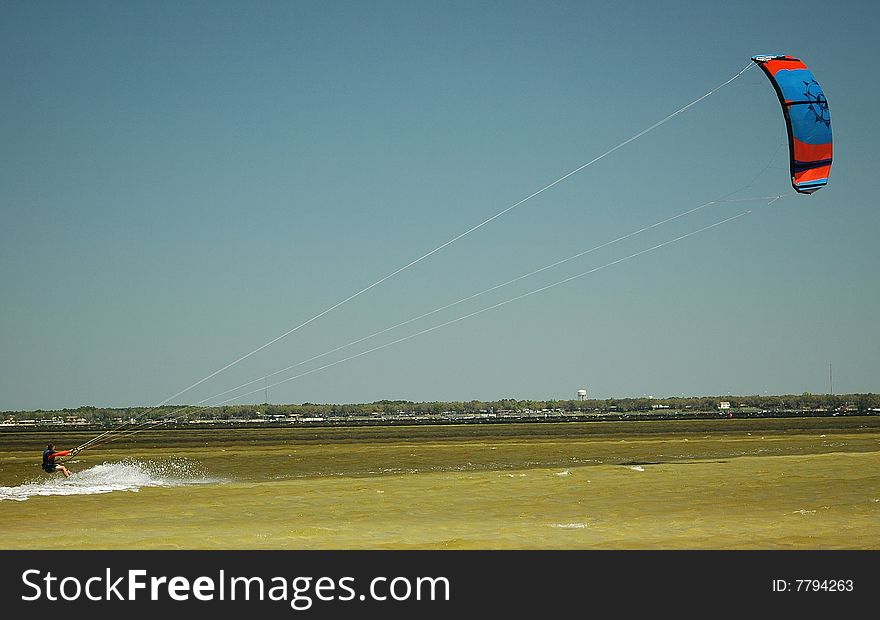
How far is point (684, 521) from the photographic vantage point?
17125 millimetres

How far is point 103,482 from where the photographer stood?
27391mm

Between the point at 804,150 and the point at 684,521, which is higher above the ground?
the point at 804,150

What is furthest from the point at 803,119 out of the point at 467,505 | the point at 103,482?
the point at 103,482

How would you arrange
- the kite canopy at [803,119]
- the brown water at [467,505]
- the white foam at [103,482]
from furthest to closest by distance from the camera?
the white foam at [103,482] < the kite canopy at [803,119] < the brown water at [467,505]

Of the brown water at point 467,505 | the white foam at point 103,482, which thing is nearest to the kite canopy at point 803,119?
the brown water at point 467,505

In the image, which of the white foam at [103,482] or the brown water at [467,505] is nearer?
the brown water at [467,505]

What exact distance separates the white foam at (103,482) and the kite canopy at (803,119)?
1884 centimetres

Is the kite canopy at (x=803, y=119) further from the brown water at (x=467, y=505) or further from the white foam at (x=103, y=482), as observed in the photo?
the white foam at (x=103, y=482)

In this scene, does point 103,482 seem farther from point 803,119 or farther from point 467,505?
point 803,119

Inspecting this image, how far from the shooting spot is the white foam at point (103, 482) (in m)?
24.6

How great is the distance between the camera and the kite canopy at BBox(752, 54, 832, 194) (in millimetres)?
22203
